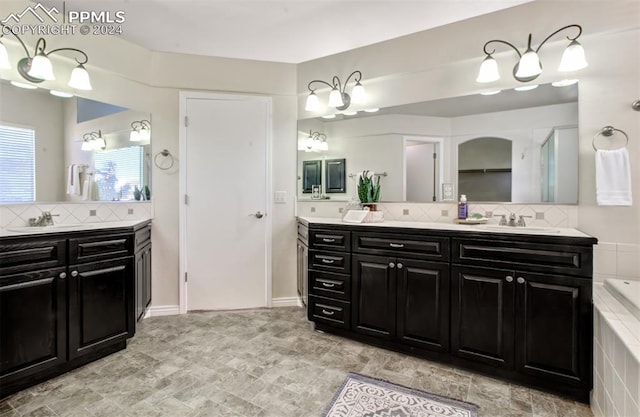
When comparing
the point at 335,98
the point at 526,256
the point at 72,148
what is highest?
the point at 335,98

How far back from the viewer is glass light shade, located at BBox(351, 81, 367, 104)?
277 centimetres

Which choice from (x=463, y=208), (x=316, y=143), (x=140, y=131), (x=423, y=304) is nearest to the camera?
(x=423, y=304)

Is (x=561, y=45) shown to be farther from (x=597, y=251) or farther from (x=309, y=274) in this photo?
(x=309, y=274)

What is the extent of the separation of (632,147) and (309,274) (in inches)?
93.0

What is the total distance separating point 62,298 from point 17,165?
3.39 ft

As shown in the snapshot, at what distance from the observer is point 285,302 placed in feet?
10.7

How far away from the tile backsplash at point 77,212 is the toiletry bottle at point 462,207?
276 centimetres

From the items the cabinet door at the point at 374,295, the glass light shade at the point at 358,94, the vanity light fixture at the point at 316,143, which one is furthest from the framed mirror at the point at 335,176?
the cabinet door at the point at 374,295

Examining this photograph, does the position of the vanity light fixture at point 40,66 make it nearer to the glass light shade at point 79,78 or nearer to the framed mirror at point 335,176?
the glass light shade at point 79,78

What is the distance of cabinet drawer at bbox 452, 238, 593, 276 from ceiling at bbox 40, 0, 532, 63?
172cm

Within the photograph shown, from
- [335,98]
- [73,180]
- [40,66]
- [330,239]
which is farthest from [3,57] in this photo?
[330,239]

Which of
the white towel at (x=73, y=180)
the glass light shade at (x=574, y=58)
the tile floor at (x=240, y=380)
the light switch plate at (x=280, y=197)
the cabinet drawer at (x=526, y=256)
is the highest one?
the glass light shade at (x=574, y=58)

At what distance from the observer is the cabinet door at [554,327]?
168 cm

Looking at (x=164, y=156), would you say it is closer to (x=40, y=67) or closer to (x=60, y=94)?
(x=60, y=94)
